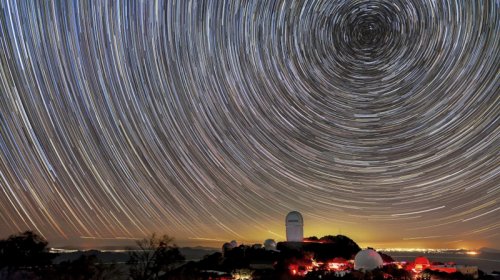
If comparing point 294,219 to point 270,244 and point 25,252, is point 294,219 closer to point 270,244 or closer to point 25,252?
point 270,244

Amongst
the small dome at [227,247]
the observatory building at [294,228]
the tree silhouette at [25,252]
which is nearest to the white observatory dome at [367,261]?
Result: the observatory building at [294,228]

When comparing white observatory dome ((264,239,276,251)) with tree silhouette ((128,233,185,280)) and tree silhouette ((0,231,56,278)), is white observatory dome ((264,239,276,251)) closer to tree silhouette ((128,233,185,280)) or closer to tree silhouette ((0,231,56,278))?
tree silhouette ((128,233,185,280))

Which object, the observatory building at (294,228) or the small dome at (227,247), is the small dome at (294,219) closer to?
the observatory building at (294,228)

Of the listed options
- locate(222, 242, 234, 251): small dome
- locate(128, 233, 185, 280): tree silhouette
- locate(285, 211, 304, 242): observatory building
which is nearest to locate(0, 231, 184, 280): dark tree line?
locate(128, 233, 185, 280): tree silhouette

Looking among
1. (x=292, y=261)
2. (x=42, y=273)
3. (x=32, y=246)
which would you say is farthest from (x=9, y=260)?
(x=292, y=261)

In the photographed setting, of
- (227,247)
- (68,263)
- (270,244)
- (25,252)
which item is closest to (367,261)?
(270,244)

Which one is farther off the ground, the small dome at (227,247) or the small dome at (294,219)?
the small dome at (294,219)
